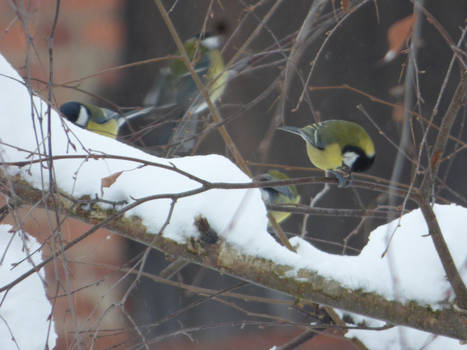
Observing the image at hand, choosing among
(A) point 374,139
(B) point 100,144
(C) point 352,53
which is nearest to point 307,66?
(C) point 352,53

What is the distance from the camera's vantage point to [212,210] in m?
0.57

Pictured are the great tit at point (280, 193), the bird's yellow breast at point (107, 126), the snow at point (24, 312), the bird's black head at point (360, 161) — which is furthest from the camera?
the bird's yellow breast at point (107, 126)

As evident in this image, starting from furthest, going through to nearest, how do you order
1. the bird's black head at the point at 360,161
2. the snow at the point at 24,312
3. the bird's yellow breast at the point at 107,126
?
the bird's yellow breast at the point at 107,126
the bird's black head at the point at 360,161
the snow at the point at 24,312

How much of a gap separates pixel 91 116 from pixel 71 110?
0.09 metres

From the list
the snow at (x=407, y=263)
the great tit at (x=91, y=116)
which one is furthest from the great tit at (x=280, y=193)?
the snow at (x=407, y=263)

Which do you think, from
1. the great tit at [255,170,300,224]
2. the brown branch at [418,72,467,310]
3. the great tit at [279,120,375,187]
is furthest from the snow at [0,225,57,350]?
the great tit at [255,170,300,224]

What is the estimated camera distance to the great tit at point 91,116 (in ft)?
4.46

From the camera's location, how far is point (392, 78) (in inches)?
50.2

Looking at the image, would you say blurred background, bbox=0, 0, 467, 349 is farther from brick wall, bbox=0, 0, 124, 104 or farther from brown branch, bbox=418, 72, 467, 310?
brown branch, bbox=418, 72, 467, 310

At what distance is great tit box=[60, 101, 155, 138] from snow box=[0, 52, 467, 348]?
0.70 m

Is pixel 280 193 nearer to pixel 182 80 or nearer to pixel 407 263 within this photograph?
pixel 182 80

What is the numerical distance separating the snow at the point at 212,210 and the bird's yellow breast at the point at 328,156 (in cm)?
52

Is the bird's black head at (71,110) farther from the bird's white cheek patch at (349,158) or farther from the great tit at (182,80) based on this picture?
the bird's white cheek patch at (349,158)

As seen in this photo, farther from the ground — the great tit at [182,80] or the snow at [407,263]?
the great tit at [182,80]
